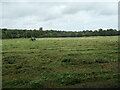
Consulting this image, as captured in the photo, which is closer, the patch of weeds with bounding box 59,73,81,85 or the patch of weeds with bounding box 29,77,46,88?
the patch of weeds with bounding box 29,77,46,88

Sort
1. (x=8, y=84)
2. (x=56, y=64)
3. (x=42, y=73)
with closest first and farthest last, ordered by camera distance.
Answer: (x=8, y=84) → (x=42, y=73) → (x=56, y=64)

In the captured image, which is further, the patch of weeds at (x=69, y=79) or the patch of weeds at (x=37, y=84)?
the patch of weeds at (x=69, y=79)

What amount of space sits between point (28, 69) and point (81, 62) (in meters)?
3.66

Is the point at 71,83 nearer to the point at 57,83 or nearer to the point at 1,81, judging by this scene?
the point at 57,83

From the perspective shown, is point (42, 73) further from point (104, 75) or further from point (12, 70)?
point (104, 75)

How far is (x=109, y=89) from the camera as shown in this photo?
713 cm

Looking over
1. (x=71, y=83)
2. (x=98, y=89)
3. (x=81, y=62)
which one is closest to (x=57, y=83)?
(x=71, y=83)

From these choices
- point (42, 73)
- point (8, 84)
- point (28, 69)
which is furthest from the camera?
point (28, 69)

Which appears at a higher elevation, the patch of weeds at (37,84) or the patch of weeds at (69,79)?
the patch of weeds at (69,79)

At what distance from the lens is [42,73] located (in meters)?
10.2

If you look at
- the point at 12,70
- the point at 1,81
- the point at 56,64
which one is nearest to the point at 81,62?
the point at 56,64

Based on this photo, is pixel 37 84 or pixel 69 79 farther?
pixel 69 79

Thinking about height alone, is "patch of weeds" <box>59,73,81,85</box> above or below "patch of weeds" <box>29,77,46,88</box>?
above

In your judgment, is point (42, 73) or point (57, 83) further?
point (42, 73)
